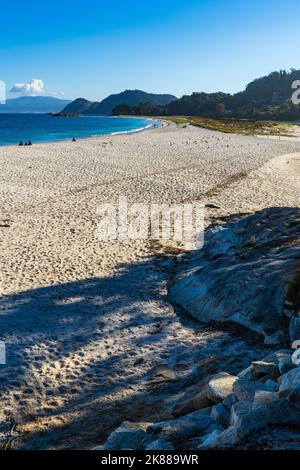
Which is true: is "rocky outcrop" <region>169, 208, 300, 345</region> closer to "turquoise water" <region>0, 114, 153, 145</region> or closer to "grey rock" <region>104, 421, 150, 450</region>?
"grey rock" <region>104, 421, 150, 450</region>

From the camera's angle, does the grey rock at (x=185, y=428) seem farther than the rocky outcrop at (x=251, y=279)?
No

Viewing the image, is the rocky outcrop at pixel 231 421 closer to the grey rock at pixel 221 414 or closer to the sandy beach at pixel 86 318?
the grey rock at pixel 221 414

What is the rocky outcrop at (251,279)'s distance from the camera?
853 cm

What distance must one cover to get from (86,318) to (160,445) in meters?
5.60

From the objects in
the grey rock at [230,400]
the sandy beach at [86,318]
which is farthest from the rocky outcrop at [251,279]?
the grey rock at [230,400]

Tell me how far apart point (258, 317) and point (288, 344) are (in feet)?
3.85

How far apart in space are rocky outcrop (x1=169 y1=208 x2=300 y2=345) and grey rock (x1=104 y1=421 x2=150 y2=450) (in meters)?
3.64

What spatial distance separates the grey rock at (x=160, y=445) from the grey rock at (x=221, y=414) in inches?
28.6

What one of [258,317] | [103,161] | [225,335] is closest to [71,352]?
[225,335]

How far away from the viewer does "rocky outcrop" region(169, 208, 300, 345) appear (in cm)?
853

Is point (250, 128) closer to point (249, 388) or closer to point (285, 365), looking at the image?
point (285, 365)

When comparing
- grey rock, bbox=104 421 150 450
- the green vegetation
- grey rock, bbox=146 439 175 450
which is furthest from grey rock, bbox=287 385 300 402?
the green vegetation

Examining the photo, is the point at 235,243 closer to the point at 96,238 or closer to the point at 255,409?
the point at 96,238

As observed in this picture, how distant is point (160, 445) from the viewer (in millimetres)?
4742
